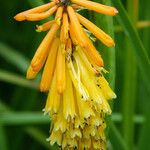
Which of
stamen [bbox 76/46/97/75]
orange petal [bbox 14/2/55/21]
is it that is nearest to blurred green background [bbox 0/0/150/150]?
stamen [bbox 76/46/97/75]

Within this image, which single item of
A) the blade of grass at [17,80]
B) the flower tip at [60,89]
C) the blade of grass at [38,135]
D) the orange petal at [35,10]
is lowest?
the blade of grass at [38,135]

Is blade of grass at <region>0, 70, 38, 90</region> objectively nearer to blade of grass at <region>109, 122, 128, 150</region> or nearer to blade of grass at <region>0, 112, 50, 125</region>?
blade of grass at <region>0, 112, 50, 125</region>

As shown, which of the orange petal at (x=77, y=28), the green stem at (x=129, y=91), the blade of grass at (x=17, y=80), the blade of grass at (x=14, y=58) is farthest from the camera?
the blade of grass at (x=14, y=58)

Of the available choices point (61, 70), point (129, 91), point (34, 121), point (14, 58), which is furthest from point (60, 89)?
point (14, 58)

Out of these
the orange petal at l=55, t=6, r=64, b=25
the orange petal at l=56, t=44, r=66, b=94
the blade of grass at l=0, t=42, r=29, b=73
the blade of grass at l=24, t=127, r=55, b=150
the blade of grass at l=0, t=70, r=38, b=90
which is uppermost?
the orange petal at l=55, t=6, r=64, b=25

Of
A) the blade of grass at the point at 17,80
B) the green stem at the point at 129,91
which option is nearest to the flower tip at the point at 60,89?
the green stem at the point at 129,91

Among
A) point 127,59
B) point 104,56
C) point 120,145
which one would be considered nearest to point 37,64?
point 104,56

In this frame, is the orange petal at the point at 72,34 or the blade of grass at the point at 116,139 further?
the blade of grass at the point at 116,139

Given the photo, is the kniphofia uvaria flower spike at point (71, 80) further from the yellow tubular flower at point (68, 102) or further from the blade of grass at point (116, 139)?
the blade of grass at point (116, 139)
